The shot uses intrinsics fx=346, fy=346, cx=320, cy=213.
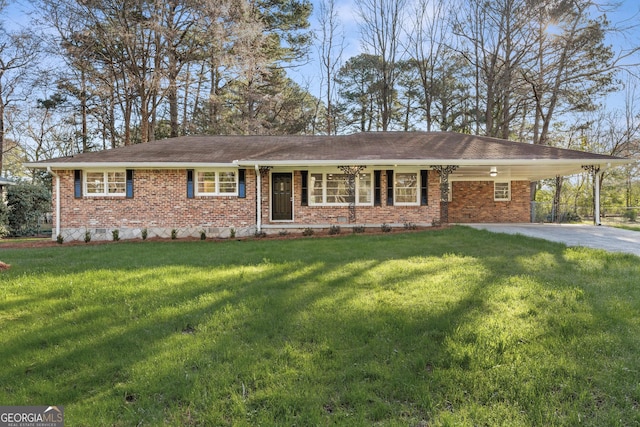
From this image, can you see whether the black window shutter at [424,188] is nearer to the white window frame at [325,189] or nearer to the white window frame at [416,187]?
the white window frame at [416,187]

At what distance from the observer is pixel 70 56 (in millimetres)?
17516

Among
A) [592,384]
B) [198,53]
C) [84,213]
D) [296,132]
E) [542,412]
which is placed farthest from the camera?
[296,132]

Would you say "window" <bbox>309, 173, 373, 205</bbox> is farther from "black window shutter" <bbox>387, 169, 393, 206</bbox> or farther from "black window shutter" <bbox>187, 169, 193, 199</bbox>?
"black window shutter" <bbox>187, 169, 193, 199</bbox>

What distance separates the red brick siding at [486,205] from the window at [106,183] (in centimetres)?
1330

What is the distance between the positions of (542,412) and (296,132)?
2228cm

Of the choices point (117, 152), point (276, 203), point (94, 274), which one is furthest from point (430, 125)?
→ point (94, 274)

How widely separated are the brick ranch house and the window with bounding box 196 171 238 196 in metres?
0.03

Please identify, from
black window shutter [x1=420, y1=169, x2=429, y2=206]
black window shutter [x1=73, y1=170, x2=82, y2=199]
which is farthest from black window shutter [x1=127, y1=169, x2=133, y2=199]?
black window shutter [x1=420, y1=169, x2=429, y2=206]

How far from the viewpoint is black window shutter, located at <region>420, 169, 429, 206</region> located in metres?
12.4

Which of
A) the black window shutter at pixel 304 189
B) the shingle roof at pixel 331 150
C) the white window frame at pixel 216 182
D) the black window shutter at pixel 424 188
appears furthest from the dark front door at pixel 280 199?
the black window shutter at pixel 424 188

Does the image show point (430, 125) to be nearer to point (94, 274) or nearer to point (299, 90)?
point (299, 90)

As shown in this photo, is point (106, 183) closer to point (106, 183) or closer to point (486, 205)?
point (106, 183)

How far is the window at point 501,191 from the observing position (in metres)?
15.5

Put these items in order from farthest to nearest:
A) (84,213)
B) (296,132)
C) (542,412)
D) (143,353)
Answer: (296,132) < (84,213) < (143,353) < (542,412)
